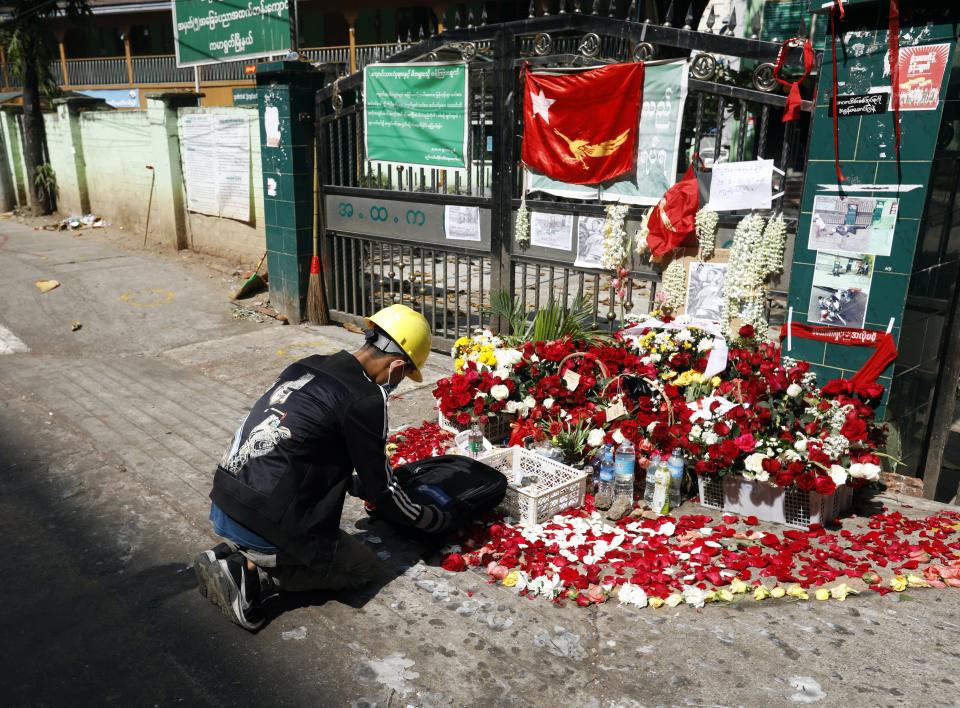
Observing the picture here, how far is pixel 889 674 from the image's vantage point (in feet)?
10.5

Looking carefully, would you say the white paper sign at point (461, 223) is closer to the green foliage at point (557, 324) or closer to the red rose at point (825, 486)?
the green foliage at point (557, 324)

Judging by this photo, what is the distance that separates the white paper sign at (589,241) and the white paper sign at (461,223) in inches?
44.8

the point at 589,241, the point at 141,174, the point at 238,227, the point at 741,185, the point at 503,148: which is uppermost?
the point at 503,148

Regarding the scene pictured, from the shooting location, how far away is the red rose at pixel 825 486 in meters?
4.12

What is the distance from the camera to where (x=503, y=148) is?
267 inches

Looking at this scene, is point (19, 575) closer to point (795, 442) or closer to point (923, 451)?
point (795, 442)

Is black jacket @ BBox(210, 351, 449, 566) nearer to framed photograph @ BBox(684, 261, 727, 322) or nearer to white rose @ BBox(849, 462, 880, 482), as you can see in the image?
white rose @ BBox(849, 462, 880, 482)

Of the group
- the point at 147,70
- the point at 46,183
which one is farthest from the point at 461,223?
the point at 147,70

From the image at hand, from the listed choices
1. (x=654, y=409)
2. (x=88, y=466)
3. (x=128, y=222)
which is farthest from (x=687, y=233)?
(x=128, y=222)

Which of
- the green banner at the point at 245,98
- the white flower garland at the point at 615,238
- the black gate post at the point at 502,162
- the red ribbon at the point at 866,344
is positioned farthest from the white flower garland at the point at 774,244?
the green banner at the point at 245,98

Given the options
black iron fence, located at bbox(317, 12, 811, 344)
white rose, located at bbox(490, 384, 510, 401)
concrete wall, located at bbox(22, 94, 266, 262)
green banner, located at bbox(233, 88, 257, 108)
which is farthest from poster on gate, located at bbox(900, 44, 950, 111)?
green banner, located at bbox(233, 88, 257, 108)

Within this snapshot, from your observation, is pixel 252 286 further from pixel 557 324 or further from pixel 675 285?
pixel 675 285

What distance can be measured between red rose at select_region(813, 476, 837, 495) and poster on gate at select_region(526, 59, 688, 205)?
2.65 m

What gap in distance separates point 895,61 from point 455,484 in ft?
11.7
